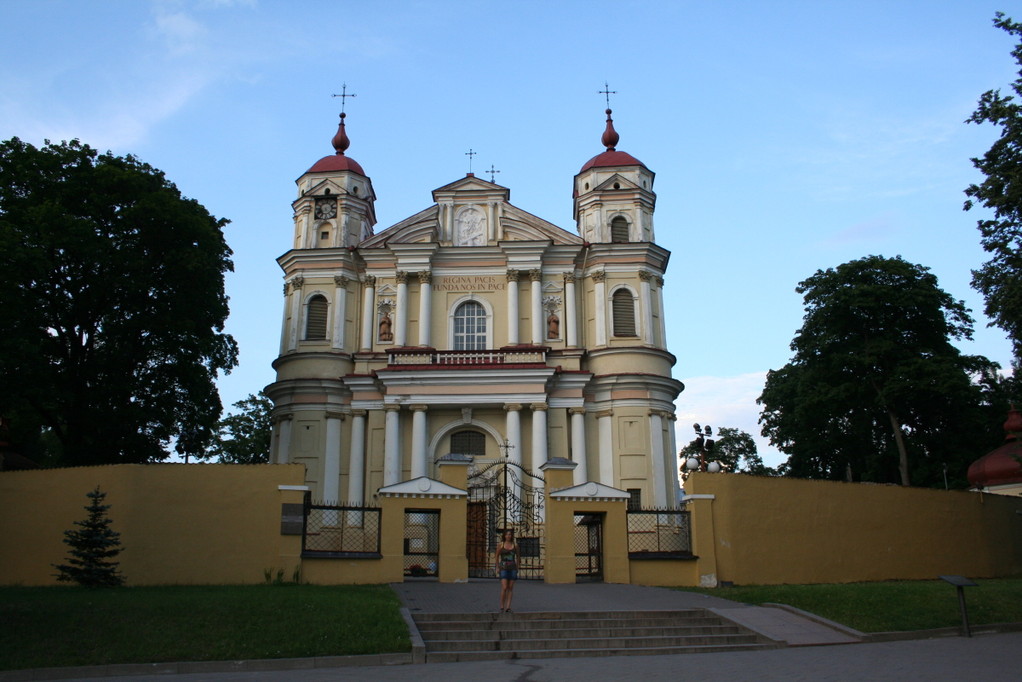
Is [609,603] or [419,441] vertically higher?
[419,441]

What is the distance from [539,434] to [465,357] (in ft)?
12.3

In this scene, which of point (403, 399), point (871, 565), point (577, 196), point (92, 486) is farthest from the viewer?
point (577, 196)

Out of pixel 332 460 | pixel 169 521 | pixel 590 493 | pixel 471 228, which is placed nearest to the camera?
pixel 169 521

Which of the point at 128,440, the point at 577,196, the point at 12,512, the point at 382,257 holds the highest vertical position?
the point at 577,196

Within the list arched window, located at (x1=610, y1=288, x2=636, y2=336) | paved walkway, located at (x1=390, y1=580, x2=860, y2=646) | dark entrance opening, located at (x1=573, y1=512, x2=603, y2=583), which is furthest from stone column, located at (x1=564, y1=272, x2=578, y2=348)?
paved walkway, located at (x1=390, y1=580, x2=860, y2=646)

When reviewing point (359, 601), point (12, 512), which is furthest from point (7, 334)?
point (359, 601)

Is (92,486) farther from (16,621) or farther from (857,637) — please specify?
(857,637)

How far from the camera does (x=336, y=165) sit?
35.3 m

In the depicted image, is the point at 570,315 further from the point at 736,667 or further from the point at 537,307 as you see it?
the point at 736,667

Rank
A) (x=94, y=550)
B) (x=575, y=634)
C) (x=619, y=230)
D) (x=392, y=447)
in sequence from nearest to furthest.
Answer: (x=575, y=634) < (x=94, y=550) < (x=392, y=447) < (x=619, y=230)

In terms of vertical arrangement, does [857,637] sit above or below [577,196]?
below

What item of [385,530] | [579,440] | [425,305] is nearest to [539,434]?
[579,440]

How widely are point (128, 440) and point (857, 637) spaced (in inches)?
856

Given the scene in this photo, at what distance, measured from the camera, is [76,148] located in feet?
84.5
